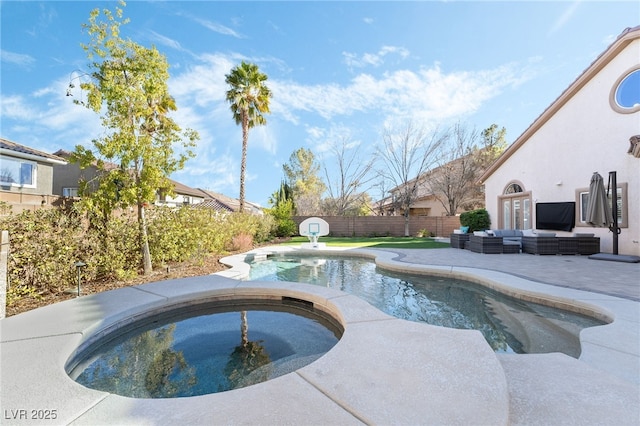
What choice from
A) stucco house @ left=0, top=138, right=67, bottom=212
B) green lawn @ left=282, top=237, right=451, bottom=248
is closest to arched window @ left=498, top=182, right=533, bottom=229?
green lawn @ left=282, top=237, right=451, bottom=248

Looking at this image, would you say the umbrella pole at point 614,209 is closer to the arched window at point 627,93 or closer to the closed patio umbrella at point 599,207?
the closed patio umbrella at point 599,207

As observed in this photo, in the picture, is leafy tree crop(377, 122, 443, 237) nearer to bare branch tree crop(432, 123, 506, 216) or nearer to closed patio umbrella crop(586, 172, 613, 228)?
bare branch tree crop(432, 123, 506, 216)

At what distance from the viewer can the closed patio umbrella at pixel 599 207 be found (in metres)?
9.99

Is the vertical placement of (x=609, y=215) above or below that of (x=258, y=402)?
above

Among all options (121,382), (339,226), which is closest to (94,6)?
(121,382)

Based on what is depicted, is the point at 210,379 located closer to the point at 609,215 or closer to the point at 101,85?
the point at 101,85

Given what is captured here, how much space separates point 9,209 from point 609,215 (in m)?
16.6

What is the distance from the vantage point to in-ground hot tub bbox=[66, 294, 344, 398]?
3.32m

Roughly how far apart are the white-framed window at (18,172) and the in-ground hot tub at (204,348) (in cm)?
1669

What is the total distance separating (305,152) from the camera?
39094 mm

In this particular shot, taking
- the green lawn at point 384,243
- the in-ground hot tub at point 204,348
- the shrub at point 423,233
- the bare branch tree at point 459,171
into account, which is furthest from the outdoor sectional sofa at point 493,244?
the bare branch tree at point 459,171

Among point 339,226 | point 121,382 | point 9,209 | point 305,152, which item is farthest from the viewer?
point 305,152

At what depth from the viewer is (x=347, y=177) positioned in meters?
27.6

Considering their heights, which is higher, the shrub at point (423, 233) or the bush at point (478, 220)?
the bush at point (478, 220)
